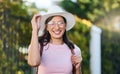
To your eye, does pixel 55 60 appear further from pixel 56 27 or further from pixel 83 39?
pixel 83 39

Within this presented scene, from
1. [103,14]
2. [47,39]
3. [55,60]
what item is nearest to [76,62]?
[55,60]

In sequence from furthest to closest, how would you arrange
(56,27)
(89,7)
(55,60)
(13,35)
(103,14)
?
(103,14), (89,7), (13,35), (56,27), (55,60)

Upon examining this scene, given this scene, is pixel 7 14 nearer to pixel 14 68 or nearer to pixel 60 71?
pixel 14 68

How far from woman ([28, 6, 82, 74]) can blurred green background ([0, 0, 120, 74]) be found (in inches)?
118

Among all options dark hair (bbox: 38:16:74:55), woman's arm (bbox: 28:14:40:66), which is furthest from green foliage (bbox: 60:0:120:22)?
woman's arm (bbox: 28:14:40:66)

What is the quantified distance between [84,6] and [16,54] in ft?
24.2

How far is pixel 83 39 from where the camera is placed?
41.7 feet

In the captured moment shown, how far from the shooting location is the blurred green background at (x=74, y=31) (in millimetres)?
8234

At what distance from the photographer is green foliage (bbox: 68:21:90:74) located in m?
12.4

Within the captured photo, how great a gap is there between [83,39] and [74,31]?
1.02 feet

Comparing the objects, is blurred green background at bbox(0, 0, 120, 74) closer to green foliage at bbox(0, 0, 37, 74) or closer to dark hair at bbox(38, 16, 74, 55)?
green foliage at bbox(0, 0, 37, 74)

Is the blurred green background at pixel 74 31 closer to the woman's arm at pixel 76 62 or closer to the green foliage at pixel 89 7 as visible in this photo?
the green foliage at pixel 89 7

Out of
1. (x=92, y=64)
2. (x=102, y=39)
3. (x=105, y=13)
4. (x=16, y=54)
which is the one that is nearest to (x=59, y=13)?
(x=16, y=54)

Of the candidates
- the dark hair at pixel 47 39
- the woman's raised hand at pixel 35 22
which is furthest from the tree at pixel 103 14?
the woman's raised hand at pixel 35 22
